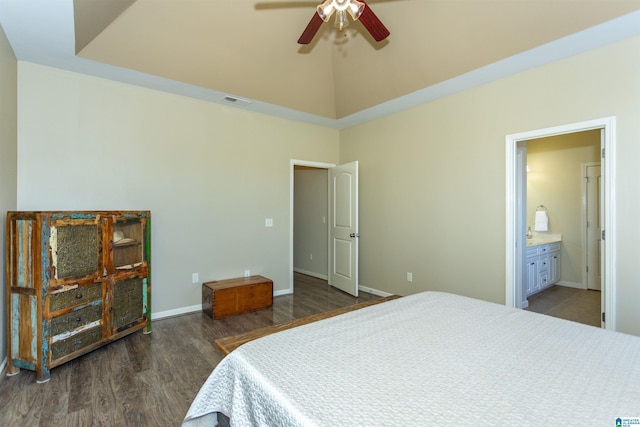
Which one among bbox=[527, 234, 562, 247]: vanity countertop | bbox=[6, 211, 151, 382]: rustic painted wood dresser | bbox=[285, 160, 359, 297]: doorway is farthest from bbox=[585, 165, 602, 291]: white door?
bbox=[6, 211, 151, 382]: rustic painted wood dresser

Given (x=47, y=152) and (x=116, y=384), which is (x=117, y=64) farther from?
(x=116, y=384)

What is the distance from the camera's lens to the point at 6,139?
7.90ft

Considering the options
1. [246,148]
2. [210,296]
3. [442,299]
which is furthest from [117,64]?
[442,299]

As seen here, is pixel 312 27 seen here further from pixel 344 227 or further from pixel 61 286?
pixel 344 227

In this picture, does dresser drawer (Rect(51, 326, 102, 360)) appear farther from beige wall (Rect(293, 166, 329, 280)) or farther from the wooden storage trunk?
beige wall (Rect(293, 166, 329, 280))

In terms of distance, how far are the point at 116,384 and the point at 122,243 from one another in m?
1.23

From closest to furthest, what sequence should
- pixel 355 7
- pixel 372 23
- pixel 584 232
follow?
1. pixel 355 7
2. pixel 372 23
3. pixel 584 232

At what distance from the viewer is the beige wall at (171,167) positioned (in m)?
2.92

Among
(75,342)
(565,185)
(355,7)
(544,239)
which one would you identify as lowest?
(75,342)

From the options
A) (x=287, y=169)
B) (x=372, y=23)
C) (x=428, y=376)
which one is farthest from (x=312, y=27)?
(x=287, y=169)

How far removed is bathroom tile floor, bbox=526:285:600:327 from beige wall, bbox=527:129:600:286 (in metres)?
0.43

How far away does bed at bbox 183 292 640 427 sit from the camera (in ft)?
2.99

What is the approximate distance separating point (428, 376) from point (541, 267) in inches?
176

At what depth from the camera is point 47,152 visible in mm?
2916
